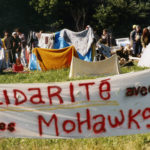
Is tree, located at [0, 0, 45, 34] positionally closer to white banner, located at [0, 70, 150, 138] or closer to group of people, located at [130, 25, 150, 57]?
group of people, located at [130, 25, 150, 57]

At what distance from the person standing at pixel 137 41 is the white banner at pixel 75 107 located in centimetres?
1144

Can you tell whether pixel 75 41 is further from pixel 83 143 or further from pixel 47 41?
pixel 83 143

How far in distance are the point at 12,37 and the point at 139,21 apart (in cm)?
3618

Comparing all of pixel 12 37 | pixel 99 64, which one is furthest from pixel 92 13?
pixel 99 64

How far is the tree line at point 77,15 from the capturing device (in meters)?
40.9

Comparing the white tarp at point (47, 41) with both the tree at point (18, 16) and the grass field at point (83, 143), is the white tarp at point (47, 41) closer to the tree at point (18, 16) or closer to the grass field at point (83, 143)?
the grass field at point (83, 143)

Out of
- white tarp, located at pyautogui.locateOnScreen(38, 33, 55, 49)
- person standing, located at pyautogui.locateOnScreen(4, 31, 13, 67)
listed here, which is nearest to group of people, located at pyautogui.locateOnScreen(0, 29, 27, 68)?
person standing, located at pyautogui.locateOnScreen(4, 31, 13, 67)

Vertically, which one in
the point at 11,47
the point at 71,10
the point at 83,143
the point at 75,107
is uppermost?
the point at 71,10

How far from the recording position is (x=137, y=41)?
617 inches

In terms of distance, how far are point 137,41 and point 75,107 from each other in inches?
465

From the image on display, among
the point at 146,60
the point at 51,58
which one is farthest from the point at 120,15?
the point at 146,60

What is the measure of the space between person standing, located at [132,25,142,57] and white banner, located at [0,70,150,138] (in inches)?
450

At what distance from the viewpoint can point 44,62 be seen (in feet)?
40.8

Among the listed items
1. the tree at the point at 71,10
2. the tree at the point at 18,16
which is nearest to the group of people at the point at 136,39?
the tree at the point at 71,10
